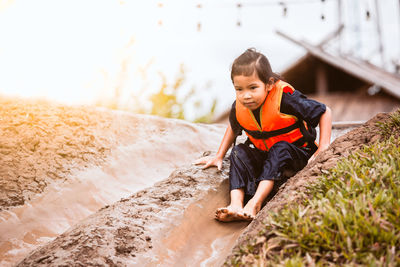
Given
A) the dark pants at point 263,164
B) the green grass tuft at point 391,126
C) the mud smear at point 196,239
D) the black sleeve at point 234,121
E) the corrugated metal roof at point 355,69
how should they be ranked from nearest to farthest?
1. the mud smear at point 196,239
2. the green grass tuft at point 391,126
3. the dark pants at point 263,164
4. the black sleeve at point 234,121
5. the corrugated metal roof at point 355,69

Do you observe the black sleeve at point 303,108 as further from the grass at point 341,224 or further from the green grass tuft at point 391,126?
the grass at point 341,224

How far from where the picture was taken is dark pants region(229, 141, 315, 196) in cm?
263

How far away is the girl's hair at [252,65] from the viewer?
2664mm

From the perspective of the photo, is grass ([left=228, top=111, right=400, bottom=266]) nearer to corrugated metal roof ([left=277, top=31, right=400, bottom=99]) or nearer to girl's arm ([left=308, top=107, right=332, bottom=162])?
girl's arm ([left=308, top=107, right=332, bottom=162])

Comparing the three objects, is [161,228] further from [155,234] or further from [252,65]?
[252,65]

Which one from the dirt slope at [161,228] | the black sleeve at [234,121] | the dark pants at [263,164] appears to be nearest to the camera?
the dirt slope at [161,228]

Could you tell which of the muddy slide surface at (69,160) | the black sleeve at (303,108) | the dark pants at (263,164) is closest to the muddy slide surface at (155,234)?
the dark pants at (263,164)

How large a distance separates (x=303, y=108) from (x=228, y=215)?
1.04 metres

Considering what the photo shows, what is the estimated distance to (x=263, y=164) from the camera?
2883 millimetres

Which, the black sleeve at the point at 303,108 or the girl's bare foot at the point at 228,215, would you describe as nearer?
the girl's bare foot at the point at 228,215

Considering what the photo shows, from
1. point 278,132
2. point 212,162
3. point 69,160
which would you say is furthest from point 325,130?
point 69,160

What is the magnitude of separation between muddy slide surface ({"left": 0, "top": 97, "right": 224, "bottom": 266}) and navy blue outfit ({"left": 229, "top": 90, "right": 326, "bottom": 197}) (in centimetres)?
108

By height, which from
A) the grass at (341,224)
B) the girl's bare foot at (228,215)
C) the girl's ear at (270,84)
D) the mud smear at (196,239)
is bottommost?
the mud smear at (196,239)

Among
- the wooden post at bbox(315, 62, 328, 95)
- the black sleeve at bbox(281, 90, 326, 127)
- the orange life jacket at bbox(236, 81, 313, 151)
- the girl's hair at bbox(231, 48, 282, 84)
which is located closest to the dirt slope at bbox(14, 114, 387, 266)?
the black sleeve at bbox(281, 90, 326, 127)
